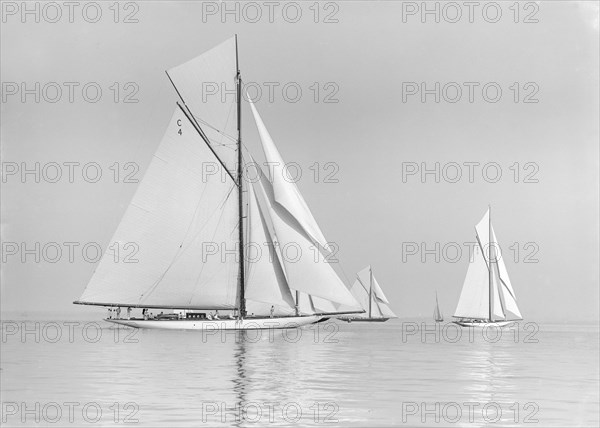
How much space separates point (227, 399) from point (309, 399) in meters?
1.98

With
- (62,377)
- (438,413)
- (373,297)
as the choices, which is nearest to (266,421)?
(438,413)

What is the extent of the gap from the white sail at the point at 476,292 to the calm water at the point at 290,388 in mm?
52236

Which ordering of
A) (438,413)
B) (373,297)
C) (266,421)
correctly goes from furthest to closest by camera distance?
(373,297) < (438,413) < (266,421)

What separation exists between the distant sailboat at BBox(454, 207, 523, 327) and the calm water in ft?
165

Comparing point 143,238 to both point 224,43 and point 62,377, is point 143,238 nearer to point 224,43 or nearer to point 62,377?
point 224,43

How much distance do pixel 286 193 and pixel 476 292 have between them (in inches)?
1601

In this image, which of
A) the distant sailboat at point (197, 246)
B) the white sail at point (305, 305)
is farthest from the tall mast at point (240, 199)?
the white sail at point (305, 305)

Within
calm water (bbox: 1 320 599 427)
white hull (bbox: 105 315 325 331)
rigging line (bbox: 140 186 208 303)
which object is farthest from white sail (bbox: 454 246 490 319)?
calm water (bbox: 1 320 599 427)

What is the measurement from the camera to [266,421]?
21.2m

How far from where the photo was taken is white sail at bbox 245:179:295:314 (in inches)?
2749

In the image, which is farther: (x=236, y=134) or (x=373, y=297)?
(x=373, y=297)

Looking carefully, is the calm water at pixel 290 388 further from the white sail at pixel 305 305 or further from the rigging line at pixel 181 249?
the white sail at pixel 305 305

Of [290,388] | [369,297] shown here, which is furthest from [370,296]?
[290,388]

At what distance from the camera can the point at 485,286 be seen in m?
103
